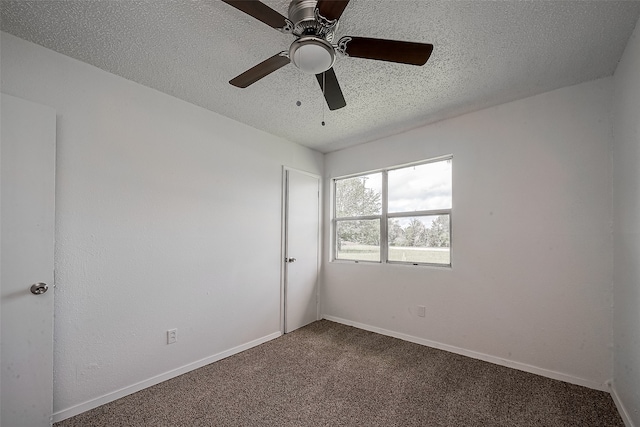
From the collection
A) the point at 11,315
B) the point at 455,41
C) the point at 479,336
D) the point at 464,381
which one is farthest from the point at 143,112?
the point at 479,336

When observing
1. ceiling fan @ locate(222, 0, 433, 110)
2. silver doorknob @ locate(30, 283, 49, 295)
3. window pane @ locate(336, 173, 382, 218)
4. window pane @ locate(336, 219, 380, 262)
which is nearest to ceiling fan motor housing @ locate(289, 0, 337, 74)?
ceiling fan @ locate(222, 0, 433, 110)

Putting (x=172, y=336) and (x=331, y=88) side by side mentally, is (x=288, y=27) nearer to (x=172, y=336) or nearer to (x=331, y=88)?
(x=331, y=88)

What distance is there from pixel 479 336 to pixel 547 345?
0.53 m

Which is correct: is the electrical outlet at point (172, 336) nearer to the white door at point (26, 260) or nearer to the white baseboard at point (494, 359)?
the white door at point (26, 260)

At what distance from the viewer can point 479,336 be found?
2.81m

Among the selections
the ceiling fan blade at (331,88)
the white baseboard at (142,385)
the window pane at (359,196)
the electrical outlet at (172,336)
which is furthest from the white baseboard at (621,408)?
the electrical outlet at (172,336)

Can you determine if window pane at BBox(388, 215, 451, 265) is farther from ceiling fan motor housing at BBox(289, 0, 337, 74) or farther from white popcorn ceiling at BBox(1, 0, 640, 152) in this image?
ceiling fan motor housing at BBox(289, 0, 337, 74)

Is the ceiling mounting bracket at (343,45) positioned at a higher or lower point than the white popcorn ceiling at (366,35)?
lower

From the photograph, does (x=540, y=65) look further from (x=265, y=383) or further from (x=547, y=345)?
(x=265, y=383)

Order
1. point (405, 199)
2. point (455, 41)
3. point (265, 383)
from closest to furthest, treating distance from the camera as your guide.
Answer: point (455, 41) < point (265, 383) < point (405, 199)

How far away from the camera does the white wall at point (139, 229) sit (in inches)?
78.2

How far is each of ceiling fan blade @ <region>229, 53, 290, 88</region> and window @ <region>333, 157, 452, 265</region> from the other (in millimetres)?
2256

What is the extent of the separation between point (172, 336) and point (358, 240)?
244cm

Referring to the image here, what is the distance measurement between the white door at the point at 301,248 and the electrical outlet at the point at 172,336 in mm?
1350
